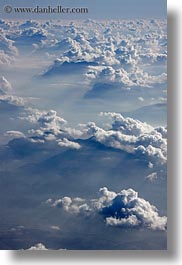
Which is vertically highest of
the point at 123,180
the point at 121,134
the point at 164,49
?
the point at 164,49

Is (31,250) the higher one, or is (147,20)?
(147,20)

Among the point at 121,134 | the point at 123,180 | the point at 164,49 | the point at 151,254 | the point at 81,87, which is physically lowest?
the point at 151,254

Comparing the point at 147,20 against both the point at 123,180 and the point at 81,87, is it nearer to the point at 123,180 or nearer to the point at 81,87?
the point at 81,87

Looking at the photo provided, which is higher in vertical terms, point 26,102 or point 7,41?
point 7,41

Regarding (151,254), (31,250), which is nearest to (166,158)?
(151,254)

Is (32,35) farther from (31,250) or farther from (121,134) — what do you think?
(31,250)

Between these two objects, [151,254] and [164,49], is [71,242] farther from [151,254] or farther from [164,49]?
[164,49]

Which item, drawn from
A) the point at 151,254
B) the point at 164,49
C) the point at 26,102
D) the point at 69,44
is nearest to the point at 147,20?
the point at 164,49
